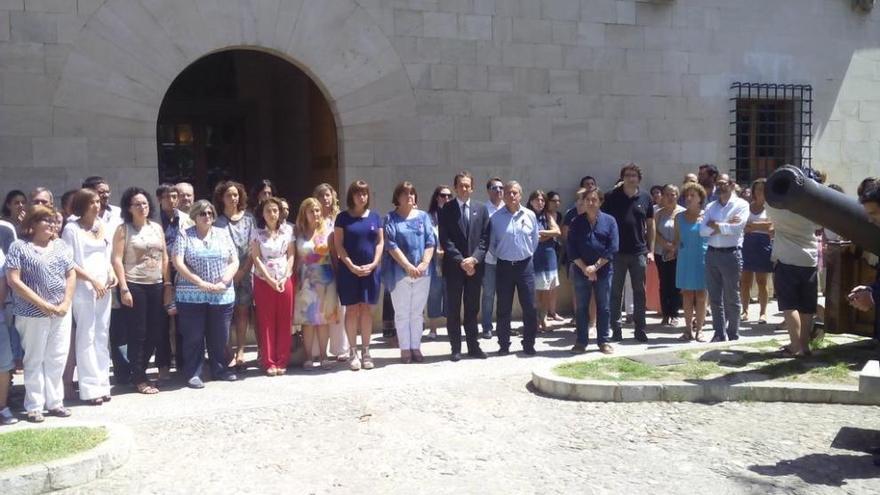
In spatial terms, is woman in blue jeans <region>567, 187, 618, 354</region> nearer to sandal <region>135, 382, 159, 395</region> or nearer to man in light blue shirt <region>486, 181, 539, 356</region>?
man in light blue shirt <region>486, 181, 539, 356</region>

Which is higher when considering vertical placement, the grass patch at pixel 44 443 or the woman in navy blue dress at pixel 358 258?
the woman in navy blue dress at pixel 358 258

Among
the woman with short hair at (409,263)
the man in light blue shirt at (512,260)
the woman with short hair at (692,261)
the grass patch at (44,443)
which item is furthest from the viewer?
the woman with short hair at (692,261)

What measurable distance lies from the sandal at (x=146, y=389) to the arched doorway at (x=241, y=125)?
5165 millimetres

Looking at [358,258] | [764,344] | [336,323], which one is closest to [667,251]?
[764,344]

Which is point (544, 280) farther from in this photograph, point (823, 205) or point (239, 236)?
point (823, 205)

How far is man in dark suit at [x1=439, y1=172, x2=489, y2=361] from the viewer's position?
31.0 feet

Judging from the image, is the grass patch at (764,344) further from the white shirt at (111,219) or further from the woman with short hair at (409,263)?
the white shirt at (111,219)

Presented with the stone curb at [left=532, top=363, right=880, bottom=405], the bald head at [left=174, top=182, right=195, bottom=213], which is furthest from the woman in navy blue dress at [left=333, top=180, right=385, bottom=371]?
the stone curb at [left=532, top=363, right=880, bottom=405]

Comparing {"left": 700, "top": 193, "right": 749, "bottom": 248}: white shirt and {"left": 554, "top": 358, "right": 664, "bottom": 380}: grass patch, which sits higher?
{"left": 700, "top": 193, "right": 749, "bottom": 248}: white shirt

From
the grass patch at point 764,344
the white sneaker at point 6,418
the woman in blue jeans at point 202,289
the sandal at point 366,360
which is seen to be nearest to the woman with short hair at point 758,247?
the grass patch at point 764,344

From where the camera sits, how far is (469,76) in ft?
38.3

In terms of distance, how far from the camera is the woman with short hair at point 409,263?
9.28 metres

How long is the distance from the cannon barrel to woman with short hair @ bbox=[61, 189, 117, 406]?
5613 mm

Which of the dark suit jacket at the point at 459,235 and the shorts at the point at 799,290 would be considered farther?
the dark suit jacket at the point at 459,235
